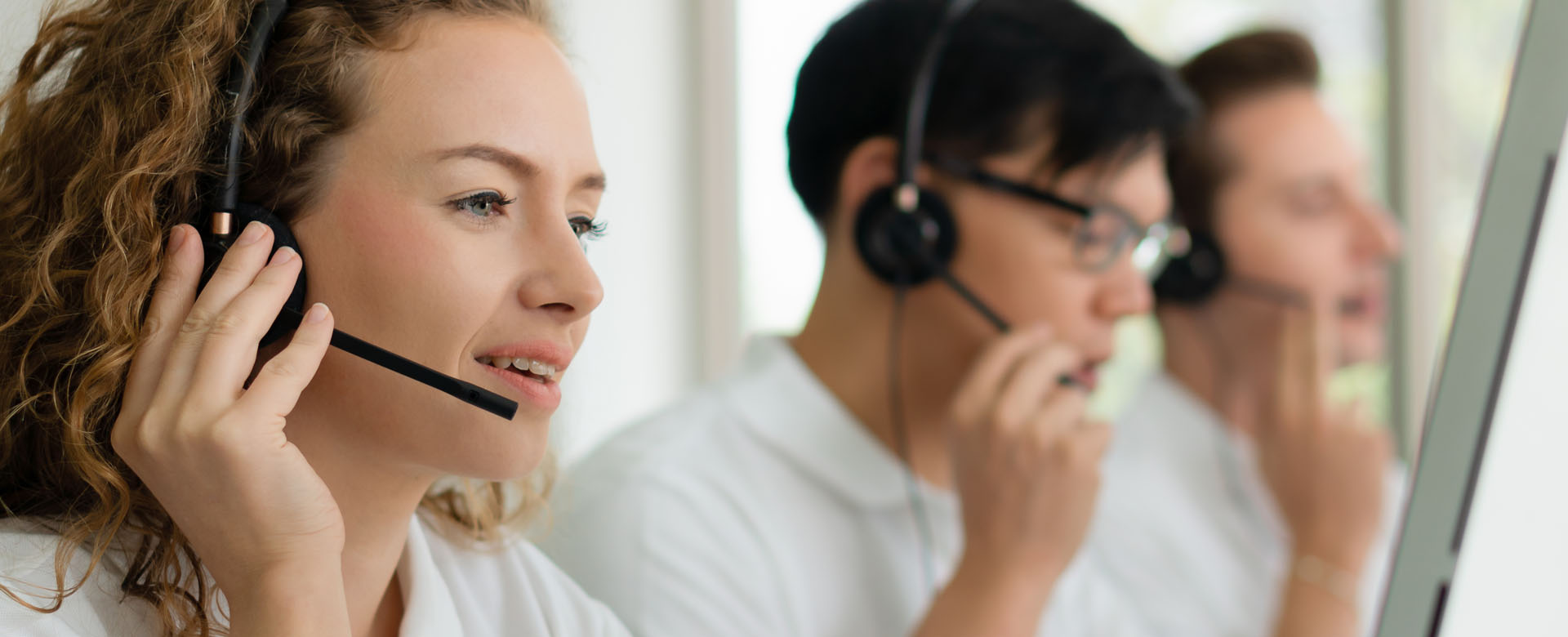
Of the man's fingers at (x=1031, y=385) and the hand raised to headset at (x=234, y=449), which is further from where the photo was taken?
the man's fingers at (x=1031, y=385)

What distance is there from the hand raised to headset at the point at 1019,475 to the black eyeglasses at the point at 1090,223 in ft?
0.34

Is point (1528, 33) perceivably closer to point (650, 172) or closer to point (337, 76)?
point (337, 76)

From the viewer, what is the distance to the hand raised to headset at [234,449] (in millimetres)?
525

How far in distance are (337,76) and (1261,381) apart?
5.18 ft

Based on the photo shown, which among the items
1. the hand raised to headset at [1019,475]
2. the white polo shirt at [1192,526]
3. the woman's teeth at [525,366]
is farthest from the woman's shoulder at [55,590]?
the white polo shirt at [1192,526]

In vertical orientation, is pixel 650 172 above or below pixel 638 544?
above

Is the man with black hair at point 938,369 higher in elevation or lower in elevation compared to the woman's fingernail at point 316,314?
lower

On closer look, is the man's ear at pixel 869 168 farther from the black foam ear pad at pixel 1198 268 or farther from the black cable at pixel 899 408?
the black foam ear pad at pixel 1198 268

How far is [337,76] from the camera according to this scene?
623 mm

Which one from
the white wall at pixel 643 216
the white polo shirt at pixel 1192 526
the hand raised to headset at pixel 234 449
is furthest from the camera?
the white polo shirt at pixel 1192 526

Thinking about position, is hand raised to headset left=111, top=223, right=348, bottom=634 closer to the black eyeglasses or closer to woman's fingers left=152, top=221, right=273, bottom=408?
woman's fingers left=152, top=221, right=273, bottom=408

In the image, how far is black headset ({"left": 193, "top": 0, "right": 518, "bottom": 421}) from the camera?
0.59 metres

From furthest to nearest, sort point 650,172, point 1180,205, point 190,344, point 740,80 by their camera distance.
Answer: point 1180,205 < point 740,80 < point 650,172 < point 190,344

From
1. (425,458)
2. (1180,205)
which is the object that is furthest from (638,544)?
(1180,205)
